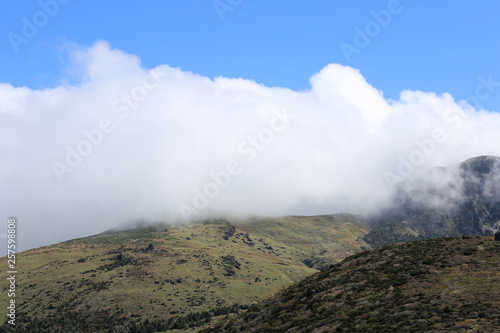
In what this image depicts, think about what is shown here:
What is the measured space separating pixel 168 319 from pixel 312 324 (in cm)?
16058

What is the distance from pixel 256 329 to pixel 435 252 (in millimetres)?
31990

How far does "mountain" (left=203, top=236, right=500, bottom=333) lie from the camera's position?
4312 centimetres

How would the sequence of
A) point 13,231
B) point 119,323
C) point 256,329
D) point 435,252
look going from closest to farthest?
point 256,329
point 435,252
point 13,231
point 119,323

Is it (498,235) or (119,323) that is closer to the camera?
(498,235)

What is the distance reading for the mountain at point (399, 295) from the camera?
141 ft

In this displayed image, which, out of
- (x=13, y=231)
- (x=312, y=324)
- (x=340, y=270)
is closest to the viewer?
(x=312, y=324)

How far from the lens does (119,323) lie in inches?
7692

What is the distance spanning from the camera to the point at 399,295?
173ft

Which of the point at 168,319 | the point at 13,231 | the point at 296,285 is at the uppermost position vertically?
the point at 13,231

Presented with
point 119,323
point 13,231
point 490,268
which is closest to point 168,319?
point 119,323

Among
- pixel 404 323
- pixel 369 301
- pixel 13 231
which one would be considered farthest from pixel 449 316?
pixel 13 231

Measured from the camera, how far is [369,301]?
5375 centimetres

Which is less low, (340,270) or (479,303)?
(340,270)

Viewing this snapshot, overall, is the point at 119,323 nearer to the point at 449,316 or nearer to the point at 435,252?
the point at 435,252
